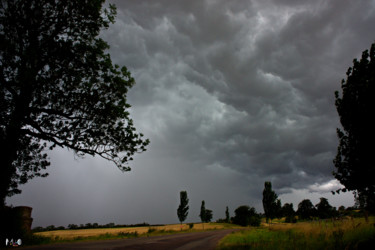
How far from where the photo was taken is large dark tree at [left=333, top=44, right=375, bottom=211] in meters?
9.78

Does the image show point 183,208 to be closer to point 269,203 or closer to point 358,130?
point 269,203

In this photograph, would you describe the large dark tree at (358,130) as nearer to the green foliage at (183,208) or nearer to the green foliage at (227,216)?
the green foliage at (183,208)

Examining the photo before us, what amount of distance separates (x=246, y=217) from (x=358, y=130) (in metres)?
91.9

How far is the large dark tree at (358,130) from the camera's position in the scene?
9781 millimetres

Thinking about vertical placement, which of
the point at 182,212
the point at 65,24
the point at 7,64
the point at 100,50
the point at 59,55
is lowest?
the point at 182,212

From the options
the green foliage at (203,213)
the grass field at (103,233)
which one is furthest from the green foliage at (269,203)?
the grass field at (103,233)

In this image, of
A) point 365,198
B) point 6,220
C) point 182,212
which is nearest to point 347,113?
point 365,198

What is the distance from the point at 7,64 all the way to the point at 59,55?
8.38 ft

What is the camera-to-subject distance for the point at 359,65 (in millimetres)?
11430

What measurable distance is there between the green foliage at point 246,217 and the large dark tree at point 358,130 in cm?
8957

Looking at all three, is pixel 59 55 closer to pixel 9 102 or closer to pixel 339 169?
pixel 9 102

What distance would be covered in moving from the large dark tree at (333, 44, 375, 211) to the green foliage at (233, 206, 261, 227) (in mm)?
89568

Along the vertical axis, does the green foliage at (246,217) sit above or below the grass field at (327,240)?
below

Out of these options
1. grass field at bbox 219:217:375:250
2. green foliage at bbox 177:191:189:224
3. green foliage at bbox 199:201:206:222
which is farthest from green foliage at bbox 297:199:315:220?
grass field at bbox 219:217:375:250
